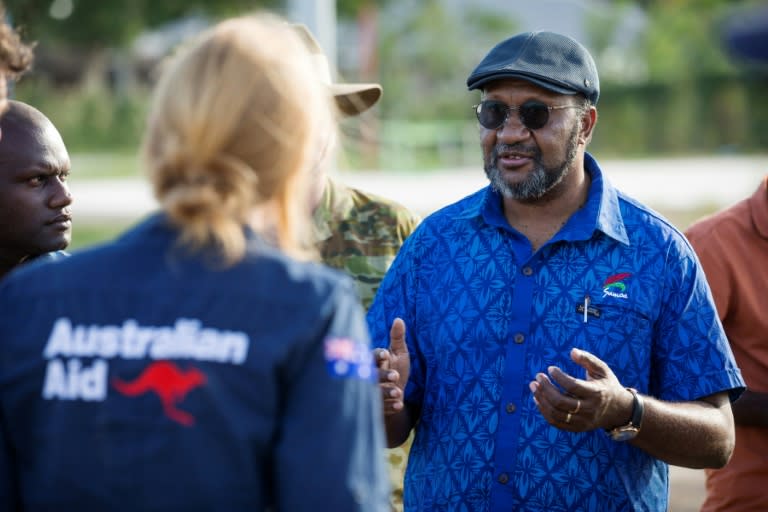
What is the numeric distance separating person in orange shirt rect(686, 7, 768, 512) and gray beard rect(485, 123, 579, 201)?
2.69ft

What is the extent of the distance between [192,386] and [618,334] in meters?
1.65

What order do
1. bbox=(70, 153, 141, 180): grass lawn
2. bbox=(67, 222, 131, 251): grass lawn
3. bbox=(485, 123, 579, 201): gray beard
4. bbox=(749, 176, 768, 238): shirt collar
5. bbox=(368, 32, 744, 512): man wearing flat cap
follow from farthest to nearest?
1. bbox=(70, 153, 141, 180): grass lawn
2. bbox=(67, 222, 131, 251): grass lawn
3. bbox=(749, 176, 768, 238): shirt collar
4. bbox=(485, 123, 579, 201): gray beard
5. bbox=(368, 32, 744, 512): man wearing flat cap

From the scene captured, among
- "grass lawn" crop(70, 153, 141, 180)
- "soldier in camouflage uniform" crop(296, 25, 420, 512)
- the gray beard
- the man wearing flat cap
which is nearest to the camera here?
the man wearing flat cap

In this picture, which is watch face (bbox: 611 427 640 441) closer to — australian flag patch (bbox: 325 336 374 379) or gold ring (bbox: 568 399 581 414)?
gold ring (bbox: 568 399 581 414)

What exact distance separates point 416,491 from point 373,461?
146 cm

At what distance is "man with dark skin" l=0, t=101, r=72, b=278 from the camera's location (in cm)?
359

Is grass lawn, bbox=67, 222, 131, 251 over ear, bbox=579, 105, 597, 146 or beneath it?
beneath

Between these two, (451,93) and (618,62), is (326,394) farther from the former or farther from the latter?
(618,62)

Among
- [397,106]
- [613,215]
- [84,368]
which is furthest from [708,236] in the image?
[397,106]

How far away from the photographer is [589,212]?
345 cm

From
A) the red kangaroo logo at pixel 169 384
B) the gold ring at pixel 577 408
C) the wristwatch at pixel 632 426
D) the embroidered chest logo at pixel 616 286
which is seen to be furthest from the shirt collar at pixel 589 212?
the red kangaroo logo at pixel 169 384

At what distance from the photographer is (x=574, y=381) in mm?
2908

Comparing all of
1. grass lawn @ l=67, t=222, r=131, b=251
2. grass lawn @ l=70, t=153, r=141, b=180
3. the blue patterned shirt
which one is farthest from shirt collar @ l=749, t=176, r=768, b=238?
grass lawn @ l=70, t=153, r=141, b=180

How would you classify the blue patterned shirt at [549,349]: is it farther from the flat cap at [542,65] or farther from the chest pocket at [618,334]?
the flat cap at [542,65]
